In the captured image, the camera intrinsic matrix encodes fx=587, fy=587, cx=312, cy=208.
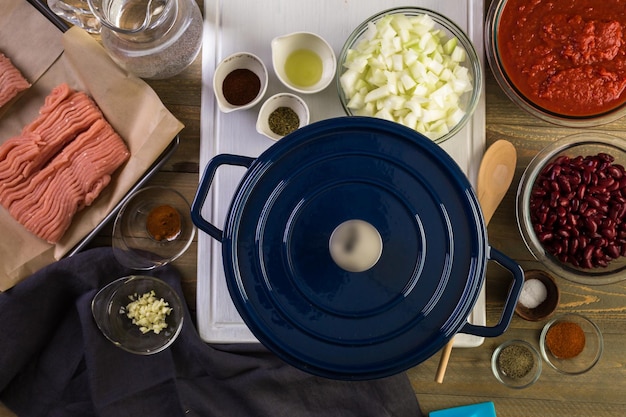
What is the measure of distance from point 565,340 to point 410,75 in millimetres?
787

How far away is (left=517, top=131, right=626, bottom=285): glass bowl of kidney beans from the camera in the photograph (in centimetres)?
138

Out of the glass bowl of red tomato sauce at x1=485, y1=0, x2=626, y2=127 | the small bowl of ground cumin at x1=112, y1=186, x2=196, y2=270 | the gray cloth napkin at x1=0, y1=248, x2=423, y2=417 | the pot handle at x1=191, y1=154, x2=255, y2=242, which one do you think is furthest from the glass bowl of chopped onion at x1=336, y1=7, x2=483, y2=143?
the gray cloth napkin at x1=0, y1=248, x2=423, y2=417

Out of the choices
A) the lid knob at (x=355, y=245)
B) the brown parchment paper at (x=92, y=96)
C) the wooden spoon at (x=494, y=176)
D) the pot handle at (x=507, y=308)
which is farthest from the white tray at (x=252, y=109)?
the lid knob at (x=355, y=245)

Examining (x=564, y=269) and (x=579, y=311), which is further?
(x=579, y=311)

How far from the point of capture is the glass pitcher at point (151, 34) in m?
1.36

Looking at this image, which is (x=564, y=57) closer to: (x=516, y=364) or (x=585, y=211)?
(x=585, y=211)

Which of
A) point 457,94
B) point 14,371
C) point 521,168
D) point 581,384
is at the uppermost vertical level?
point 457,94

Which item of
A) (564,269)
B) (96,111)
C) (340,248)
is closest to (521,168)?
(564,269)

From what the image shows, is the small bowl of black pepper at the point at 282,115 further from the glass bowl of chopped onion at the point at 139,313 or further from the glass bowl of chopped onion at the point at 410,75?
the glass bowl of chopped onion at the point at 139,313

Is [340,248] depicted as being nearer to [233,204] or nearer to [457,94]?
[233,204]

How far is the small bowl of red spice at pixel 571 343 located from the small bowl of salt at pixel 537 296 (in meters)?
0.04

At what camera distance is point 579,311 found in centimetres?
154

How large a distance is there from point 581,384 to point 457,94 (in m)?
0.83

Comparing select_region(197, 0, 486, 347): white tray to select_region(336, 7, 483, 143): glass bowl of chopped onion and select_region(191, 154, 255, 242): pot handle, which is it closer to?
select_region(336, 7, 483, 143): glass bowl of chopped onion
